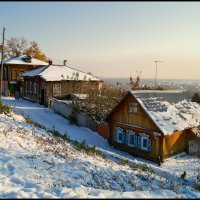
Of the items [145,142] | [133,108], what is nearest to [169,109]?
[133,108]

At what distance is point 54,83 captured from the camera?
37.6 meters

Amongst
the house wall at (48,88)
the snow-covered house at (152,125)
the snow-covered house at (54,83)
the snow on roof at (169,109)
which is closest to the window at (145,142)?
the snow-covered house at (152,125)

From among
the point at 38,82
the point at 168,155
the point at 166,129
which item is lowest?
the point at 168,155

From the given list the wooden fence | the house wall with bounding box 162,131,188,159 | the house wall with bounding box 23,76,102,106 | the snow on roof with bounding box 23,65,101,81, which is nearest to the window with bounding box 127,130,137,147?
the house wall with bounding box 162,131,188,159

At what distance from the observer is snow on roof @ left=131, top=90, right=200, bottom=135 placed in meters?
21.8

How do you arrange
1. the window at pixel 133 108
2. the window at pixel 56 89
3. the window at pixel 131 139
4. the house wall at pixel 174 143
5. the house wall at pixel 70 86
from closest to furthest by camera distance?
1. the house wall at pixel 174 143
2. the window at pixel 133 108
3. the window at pixel 131 139
4. the house wall at pixel 70 86
5. the window at pixel 56 89

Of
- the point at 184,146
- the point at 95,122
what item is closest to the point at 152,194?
the point at 184,146

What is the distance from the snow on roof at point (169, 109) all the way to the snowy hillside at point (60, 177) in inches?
348

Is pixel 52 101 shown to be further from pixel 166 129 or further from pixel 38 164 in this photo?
pixel 38 164

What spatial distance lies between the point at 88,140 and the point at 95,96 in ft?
25.0

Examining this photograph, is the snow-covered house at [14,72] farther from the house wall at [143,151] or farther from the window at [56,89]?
the house wall at [143,151]

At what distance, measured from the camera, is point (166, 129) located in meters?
21.1

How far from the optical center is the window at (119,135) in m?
24.3

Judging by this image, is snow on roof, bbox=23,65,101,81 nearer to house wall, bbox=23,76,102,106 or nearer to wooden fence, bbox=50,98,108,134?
house wall, bbox=23,76,102,106
